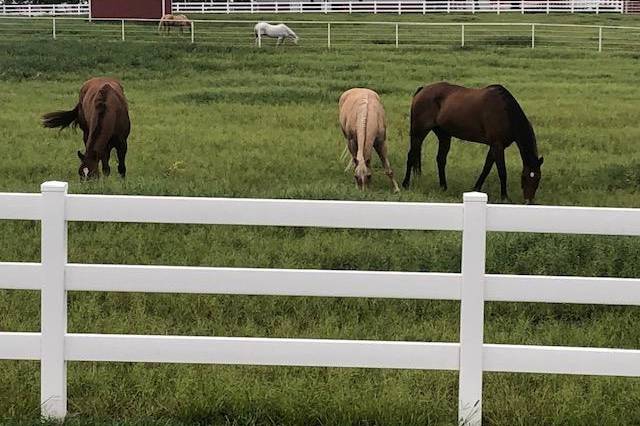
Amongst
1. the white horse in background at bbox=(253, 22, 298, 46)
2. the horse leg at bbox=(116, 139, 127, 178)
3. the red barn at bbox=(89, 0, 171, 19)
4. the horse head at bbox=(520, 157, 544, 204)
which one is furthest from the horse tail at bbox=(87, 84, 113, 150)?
the red barn at bbox=(89, 0, 171, 19)

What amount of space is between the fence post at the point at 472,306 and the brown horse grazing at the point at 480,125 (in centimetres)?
773

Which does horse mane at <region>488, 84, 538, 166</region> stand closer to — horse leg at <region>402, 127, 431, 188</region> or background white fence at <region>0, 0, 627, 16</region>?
horse leg at <region>402, 127, 431, 188</region>

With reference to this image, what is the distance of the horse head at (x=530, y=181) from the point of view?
11750mm

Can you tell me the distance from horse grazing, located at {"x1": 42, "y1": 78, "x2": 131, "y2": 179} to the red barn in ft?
106

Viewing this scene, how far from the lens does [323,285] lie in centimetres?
436

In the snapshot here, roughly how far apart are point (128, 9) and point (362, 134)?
34.6 meters

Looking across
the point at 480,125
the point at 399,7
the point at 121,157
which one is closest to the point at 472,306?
the point at 480,125

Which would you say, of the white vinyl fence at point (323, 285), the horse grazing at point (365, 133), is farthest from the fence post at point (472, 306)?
the horse grazing at point (365, 133)

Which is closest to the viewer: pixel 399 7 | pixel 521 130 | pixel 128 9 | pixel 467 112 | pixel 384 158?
pixel 521 130

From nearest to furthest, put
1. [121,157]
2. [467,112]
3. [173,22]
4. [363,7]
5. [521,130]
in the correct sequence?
[521,130], [121,157], [467,112], [173,22], [363,7]

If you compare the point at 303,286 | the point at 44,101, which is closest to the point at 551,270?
the point at 303,286

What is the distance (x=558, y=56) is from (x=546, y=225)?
28456 mm

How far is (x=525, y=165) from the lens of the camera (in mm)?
11906

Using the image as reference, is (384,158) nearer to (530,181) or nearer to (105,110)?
(530,181)
